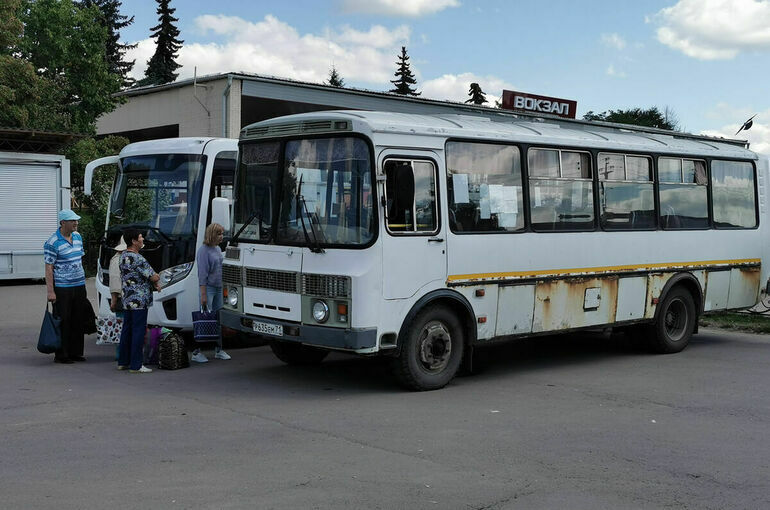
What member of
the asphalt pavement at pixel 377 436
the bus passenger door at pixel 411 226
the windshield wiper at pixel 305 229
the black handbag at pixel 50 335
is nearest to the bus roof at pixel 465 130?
the bus passenger door at pixel 411 226

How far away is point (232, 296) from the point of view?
1016 centimetres

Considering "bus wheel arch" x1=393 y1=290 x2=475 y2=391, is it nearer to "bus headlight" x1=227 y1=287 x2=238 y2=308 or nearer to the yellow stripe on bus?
the yellow stripe on bus

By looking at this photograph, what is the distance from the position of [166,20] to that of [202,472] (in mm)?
74387

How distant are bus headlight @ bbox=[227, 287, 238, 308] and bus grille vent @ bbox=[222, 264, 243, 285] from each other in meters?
0.08

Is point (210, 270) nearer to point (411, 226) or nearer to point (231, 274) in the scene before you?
point (231, 274)

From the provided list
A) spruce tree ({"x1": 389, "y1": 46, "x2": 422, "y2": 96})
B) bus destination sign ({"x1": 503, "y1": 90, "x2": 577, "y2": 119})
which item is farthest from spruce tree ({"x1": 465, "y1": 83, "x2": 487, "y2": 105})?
bus destination sign ({"x1": 503, "y1": 90, "x2": 577, "y2": 119})

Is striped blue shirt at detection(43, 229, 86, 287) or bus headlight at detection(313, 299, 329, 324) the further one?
striped blue shirt at detection(43, 229, 86, 287)

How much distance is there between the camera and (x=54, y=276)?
10898mm

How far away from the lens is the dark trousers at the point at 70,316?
10.9 meters

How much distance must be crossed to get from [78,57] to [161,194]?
917 inches

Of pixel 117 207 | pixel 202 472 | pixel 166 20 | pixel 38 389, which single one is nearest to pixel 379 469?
pixel 202 472

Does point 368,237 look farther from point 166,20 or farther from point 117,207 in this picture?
point 166,20

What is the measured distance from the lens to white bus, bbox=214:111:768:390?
8.91 metres

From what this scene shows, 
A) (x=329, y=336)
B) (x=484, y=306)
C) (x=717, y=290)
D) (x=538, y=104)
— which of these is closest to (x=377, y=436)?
(x=329, y=336)
